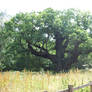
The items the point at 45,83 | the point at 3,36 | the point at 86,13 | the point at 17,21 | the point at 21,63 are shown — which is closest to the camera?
the point at 45,83

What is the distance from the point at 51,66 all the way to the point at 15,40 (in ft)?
20.4

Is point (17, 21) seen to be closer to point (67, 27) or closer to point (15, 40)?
point (15, 40)

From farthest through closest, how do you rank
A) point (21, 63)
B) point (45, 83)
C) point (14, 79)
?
point (21, 63) < point (45, 83) < point (14, 79)

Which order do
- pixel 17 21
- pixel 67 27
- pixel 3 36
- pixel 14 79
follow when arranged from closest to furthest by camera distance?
pixel 14 79, pixel 3 36, pixel 67 27, pixel 17 21

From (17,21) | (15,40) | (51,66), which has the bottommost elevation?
(51,66)

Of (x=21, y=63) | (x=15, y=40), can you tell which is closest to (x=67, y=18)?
(x=15, y=40)

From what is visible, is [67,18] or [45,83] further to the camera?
[67,18]

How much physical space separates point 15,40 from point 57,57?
17.9 ft

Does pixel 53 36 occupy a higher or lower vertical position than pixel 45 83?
higher

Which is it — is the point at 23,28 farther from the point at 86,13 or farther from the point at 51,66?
the point at 86,13

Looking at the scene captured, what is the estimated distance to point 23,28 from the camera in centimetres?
2073

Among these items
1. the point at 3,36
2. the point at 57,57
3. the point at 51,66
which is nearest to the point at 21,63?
the point at 51,66

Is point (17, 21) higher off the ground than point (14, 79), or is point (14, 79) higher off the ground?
point (17, 21)

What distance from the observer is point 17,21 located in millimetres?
21906
